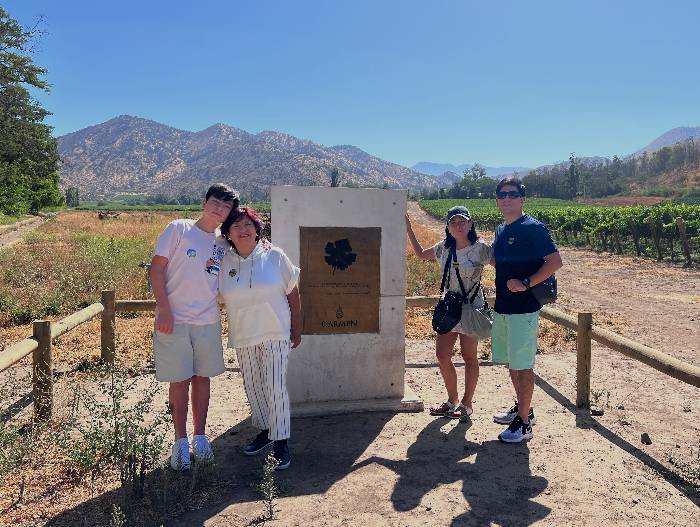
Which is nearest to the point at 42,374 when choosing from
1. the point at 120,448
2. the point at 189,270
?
the point at 120,448

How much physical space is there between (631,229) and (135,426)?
22149mm

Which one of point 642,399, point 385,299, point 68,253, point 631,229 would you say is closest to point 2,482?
point 385,299

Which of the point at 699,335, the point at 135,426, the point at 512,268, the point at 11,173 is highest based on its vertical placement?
the point at 11,173

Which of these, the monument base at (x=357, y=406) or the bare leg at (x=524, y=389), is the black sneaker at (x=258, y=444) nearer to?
the monument base at (x=357, y=406)

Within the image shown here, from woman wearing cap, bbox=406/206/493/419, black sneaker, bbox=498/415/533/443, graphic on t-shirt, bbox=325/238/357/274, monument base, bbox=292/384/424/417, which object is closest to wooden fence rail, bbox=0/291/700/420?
black sneaker, bbox=498/415/533/443

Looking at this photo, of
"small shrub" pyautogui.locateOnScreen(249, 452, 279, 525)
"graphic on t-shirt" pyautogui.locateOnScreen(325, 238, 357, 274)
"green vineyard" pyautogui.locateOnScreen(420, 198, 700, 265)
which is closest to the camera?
"small shrub" pyautogui.locateOnScreen(249, 452, 279, 525)

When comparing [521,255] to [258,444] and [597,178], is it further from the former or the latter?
[597,178]

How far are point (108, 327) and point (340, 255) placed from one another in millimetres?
3021

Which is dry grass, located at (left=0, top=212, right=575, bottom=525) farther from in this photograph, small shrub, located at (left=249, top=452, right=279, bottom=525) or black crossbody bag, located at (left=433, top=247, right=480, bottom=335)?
black crossbody bag, located at (left=433, top=247, right=480, bottom=335)

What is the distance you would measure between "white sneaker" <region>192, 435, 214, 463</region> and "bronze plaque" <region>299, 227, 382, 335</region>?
4.14ft

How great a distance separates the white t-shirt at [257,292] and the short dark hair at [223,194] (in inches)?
13.1

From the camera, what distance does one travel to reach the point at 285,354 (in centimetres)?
356

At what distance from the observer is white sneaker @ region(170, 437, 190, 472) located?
3439mm

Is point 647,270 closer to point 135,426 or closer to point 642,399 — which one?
point 642,399
